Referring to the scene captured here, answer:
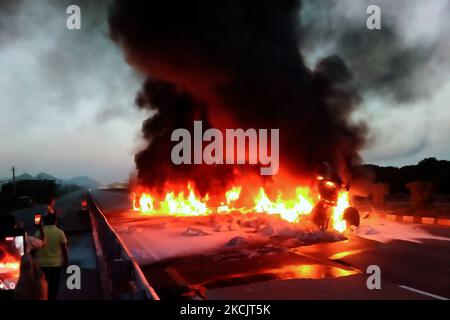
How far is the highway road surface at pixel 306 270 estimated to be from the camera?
6.89m

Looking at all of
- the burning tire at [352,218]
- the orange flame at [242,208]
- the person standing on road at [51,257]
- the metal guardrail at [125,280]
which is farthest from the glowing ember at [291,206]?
the person standing on road at [51,257]

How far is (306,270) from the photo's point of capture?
851cm

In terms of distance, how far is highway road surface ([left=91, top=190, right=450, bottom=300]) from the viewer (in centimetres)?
689

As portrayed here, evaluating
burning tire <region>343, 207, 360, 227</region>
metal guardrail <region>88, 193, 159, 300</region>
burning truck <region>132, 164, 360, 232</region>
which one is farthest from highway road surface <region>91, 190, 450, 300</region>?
burning truck <region>132, 164, 360, 232</region>

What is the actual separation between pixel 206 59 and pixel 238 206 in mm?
8716

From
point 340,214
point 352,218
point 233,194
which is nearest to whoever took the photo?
point 352,218

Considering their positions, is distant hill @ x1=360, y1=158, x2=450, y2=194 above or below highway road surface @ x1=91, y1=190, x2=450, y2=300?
above

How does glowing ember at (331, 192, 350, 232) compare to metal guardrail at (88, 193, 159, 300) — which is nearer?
metal guardrail at (88, 193, 159, 300)

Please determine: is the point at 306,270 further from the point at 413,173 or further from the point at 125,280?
the point at 413,173

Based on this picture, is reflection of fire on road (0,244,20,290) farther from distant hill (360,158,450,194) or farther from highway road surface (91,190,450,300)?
distant hill (360,158,450,194)

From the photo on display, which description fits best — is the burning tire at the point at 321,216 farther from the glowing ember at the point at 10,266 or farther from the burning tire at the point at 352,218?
the glowing ember at the point at 10,266

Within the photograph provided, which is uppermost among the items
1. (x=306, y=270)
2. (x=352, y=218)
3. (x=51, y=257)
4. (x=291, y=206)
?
(x=51, y=257)

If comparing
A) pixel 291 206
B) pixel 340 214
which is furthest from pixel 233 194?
pixel 340 214
